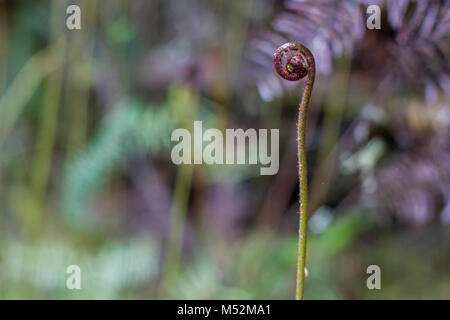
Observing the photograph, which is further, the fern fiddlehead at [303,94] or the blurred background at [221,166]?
the blurred background at [221,166]

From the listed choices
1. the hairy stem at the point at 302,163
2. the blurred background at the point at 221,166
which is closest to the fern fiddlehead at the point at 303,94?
the hairy stem at the point at 302,163

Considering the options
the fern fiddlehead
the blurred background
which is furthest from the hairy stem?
the blurred background

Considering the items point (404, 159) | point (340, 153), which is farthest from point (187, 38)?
point (404, 159)

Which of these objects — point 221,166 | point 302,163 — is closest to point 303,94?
point 302,163

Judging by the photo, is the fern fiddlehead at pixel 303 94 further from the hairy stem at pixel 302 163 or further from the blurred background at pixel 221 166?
the blurred background at pixel 221 166

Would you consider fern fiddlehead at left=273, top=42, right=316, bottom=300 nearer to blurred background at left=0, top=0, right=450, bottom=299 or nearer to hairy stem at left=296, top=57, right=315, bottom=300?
hairy stem at left=296, top=57, right=315, bottom=300
